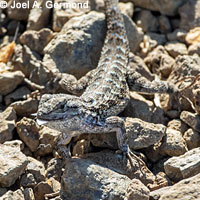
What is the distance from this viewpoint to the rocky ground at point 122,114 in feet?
16.4

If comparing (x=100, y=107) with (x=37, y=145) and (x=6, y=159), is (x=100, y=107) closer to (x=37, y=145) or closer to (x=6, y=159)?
(x=37, y=145)

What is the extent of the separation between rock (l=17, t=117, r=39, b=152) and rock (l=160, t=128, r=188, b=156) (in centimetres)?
210

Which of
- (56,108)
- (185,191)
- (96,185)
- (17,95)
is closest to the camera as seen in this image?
(185,191)

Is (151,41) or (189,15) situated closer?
(151,41)

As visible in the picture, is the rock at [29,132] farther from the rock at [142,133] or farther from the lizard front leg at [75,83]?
the rock at [142,133]

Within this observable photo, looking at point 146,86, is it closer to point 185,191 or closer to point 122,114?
point 122,114

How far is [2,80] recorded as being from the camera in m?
7.01

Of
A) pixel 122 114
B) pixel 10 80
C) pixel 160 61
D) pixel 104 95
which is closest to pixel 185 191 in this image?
pixel 104 95

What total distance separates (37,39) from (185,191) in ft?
15.9

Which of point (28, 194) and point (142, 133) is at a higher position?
point (142, 133)

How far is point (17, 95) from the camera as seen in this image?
7242 millimetres

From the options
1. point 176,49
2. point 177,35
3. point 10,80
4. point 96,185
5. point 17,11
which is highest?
point 17,11

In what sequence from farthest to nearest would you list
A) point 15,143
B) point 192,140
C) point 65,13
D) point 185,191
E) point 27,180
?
point 65,13, point 192,140, point 15,143, point 27,180, point 185,191

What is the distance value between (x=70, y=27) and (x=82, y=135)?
98.5 inches
